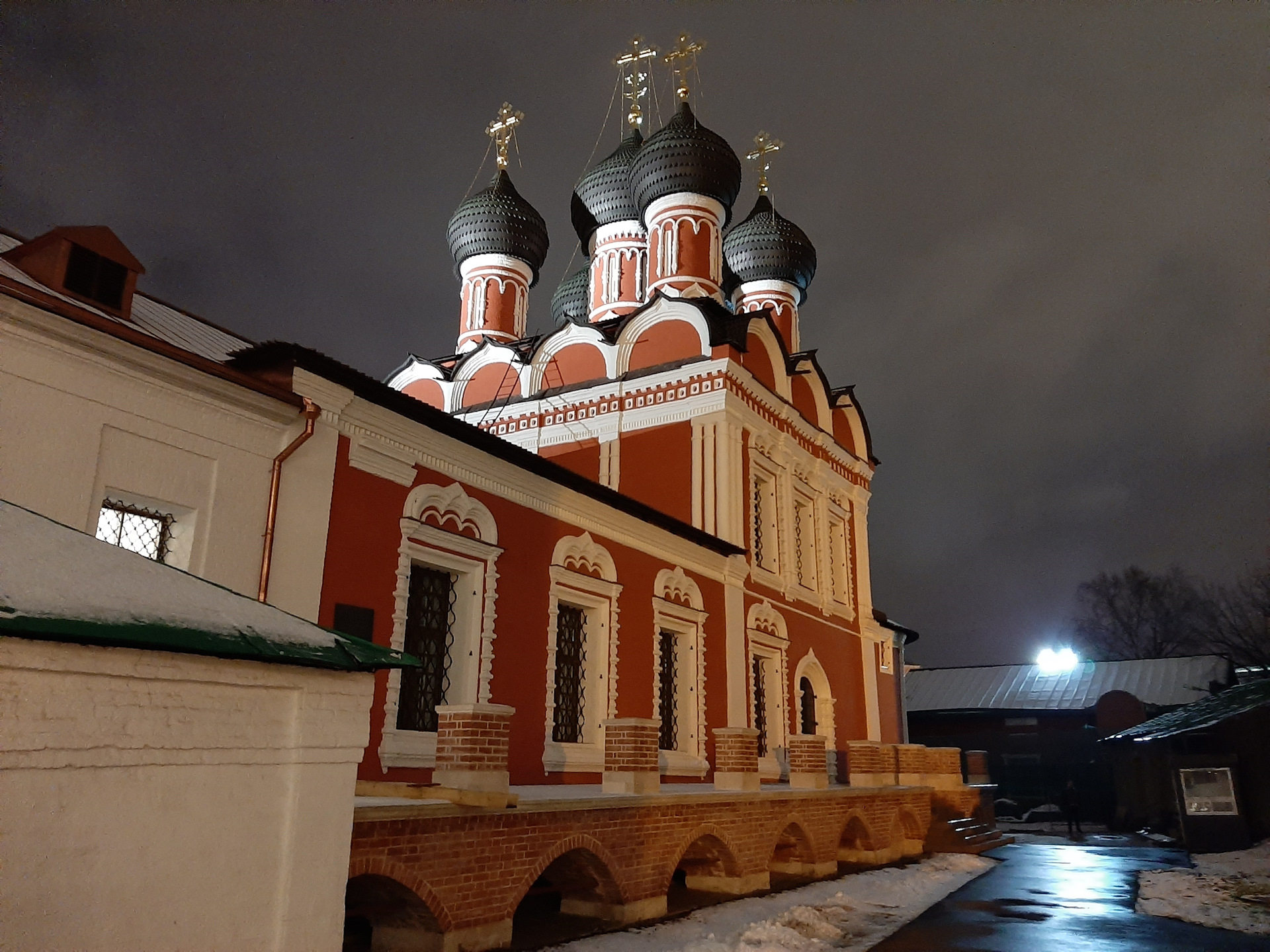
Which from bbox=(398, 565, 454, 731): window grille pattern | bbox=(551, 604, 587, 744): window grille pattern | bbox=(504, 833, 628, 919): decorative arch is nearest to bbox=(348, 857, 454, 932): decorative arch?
bbox=(504, 833, 628, 919): decorative arch

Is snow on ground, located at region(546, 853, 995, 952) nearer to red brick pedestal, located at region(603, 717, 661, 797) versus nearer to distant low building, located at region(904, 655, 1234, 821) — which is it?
red brick pedestal, located at region(603, 717, 661, 797)

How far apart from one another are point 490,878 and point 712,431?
29.1ft

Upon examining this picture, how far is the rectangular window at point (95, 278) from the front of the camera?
671 centimetres

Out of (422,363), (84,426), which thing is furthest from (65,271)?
(422,363)

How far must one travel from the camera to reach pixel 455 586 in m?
8.96

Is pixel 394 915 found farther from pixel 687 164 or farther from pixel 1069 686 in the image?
pixel 1069 686

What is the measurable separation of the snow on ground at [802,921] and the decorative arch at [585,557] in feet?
12.3

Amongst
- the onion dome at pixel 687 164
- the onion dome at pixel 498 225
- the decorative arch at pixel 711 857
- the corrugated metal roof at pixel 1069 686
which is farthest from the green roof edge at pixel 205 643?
the corrugated metal roof at pixel 1069 686

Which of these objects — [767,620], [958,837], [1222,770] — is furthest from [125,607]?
[1222,770]

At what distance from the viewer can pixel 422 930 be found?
6090 mm

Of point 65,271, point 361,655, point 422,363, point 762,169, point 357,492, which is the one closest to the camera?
point 361,655

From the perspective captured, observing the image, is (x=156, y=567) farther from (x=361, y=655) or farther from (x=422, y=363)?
(x=422, y=363)

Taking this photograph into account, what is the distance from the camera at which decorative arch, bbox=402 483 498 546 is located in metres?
8.37

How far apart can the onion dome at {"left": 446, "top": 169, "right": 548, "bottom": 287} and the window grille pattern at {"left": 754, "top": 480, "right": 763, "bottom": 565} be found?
7.84 metres
